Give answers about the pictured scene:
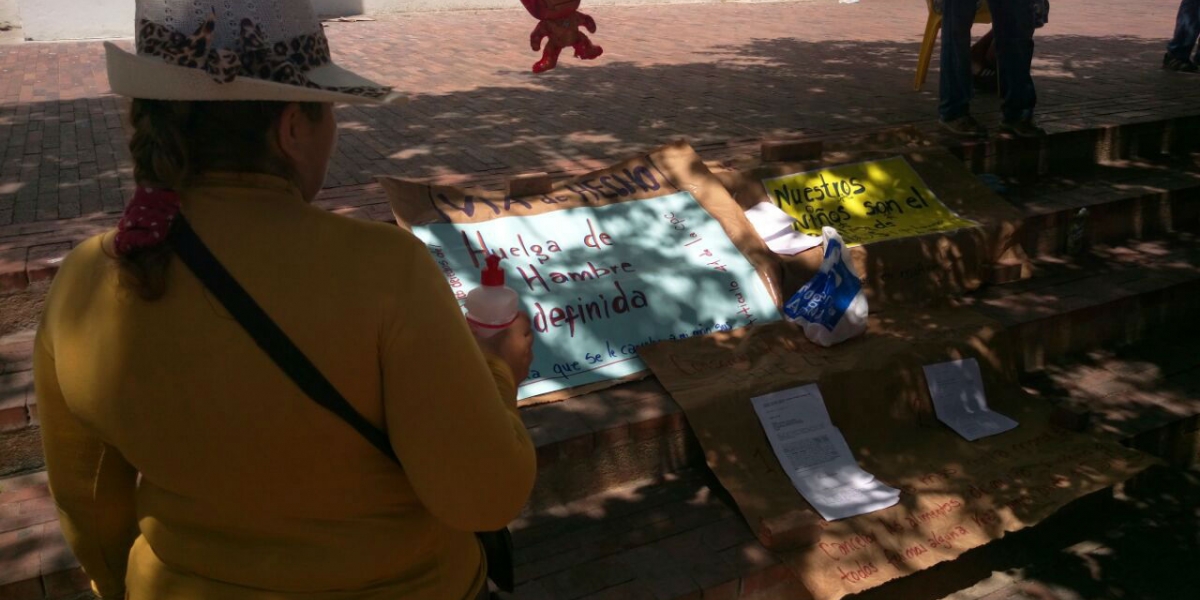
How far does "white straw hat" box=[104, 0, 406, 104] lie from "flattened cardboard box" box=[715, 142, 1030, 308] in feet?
10.8

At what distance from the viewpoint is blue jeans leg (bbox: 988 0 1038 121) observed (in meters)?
5.68

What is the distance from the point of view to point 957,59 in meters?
5.80

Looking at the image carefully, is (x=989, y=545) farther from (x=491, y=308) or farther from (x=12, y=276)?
(x=12, y=276)

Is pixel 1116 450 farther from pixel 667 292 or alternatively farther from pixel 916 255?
pixel 667 292

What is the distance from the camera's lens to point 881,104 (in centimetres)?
686

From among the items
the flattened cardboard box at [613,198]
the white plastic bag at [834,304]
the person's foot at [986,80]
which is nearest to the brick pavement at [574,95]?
the person's foot at [986,80]

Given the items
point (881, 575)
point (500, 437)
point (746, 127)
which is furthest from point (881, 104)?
point (500, 437)

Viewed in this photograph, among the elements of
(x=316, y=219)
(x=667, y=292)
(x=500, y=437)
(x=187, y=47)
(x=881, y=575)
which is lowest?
(x=881, y=575)

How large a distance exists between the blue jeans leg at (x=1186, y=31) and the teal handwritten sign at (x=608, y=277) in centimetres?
574

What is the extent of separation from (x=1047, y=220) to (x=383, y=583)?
459cm

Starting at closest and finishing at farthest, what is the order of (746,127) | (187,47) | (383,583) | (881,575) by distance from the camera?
(187,47) → (383,583) → (881,575) → (746,127)

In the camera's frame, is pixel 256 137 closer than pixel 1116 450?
Yes

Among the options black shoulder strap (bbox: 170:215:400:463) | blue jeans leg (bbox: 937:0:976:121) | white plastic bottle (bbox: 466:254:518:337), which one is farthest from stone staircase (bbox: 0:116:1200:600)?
black shoulder strap (bbox: 170:215:400:463)

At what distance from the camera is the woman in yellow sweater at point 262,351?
1.28 meters
